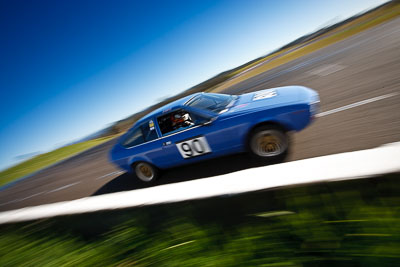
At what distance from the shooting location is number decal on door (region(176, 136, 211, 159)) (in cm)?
378

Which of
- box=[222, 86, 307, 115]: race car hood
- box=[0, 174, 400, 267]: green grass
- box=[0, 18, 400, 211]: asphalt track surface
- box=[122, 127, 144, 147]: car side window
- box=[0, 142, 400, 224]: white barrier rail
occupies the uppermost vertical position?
box=[122, 127, 144, 147]: car side window

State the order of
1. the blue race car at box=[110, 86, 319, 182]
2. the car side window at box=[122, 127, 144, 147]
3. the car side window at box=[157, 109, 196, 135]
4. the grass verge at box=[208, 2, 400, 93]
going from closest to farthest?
the blue race car at box=[110, 86, 319, 182], the car side window at box=[157, 109, 196, 135], the car side window at box=[122, 127, 144, 147], the grass verge at box=[208, 2, 400, 93]

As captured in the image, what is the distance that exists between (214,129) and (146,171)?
6.79 feet

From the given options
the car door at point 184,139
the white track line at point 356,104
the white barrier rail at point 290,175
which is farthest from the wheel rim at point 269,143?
the white barrier rail at point 290,175

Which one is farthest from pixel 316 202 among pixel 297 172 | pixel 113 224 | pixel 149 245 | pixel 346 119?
pixel 346 119

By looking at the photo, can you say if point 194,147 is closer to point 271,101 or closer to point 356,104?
point 271,101

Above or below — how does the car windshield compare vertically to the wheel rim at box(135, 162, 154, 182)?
above

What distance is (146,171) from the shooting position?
471 cm

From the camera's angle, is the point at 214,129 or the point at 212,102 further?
the point at 212,102

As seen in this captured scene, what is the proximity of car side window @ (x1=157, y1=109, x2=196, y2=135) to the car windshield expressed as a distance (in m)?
0.26

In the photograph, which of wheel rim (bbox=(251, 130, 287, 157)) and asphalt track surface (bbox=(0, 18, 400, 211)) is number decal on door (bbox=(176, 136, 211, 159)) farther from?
wheel rim (bbox=(251, 130, 287, 157))

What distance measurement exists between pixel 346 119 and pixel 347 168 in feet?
11.5

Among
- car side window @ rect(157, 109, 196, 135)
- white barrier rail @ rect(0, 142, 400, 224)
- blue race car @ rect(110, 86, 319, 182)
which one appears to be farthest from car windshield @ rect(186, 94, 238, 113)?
white barrier rail @ rect(0, 142, 400, 224)

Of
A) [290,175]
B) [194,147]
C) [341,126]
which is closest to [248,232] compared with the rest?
[290,175]
